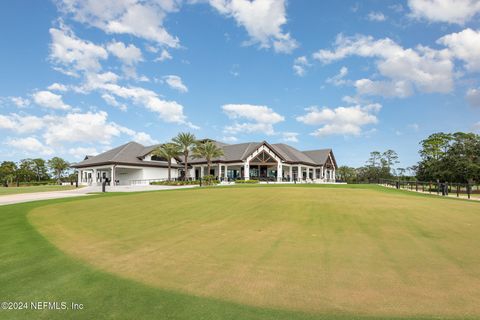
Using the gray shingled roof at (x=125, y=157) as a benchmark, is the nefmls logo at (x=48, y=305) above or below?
below

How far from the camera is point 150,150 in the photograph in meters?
55.2

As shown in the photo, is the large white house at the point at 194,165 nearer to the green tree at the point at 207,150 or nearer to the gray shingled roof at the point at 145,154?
the gray shingled roof at the point at 145,154

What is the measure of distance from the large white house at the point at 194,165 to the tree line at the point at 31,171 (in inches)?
886

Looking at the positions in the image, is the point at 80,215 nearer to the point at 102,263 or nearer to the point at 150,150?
the point at 102,263

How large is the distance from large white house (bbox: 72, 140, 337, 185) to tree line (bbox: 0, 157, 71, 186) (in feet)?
73.8

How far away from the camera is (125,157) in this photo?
51.6 meters

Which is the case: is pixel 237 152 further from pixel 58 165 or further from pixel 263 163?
pixel 58 165

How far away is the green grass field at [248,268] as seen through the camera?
14.9 ft

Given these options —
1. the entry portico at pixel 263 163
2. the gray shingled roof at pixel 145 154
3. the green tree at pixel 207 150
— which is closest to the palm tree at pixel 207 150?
the green tree at pixel 207 150

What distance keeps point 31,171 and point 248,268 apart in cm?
9206

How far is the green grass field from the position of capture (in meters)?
4.54

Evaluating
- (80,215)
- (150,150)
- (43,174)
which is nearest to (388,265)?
(80,215)

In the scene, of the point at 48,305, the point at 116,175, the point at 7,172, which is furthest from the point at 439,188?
the point at 7,172

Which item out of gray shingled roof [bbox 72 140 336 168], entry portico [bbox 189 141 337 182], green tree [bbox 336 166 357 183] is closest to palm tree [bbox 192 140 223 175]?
entry portico [bbox 189 141 337 182]
